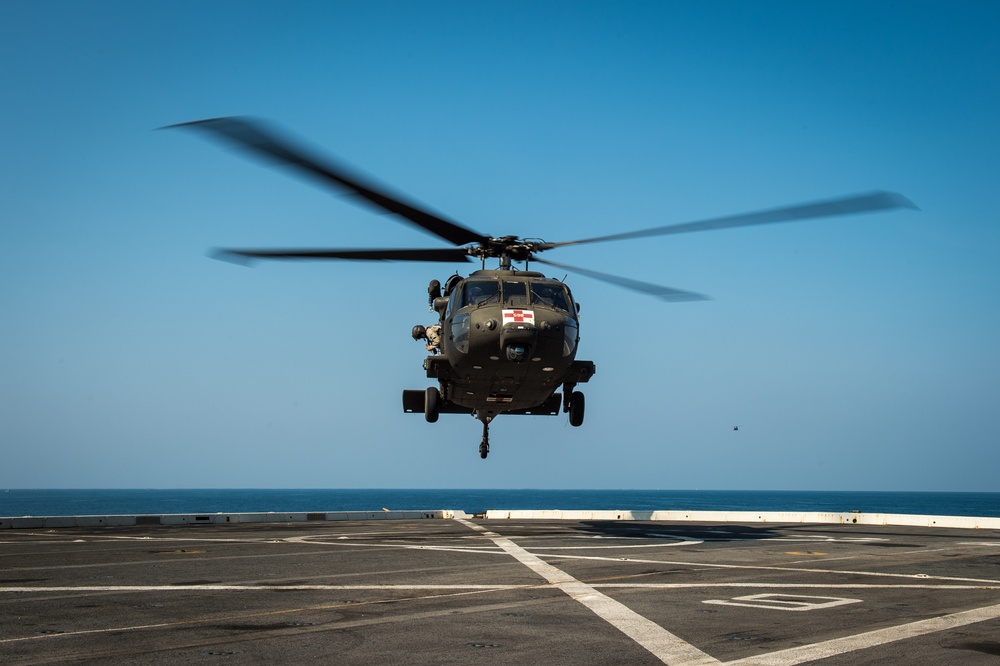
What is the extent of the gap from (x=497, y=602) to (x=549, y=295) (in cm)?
1136

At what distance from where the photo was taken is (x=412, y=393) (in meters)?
25.5

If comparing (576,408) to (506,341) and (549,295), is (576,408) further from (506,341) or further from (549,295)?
(506,341)

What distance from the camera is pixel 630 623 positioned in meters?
9.76

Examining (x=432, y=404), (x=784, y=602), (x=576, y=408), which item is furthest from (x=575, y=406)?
(x=784, y=602)

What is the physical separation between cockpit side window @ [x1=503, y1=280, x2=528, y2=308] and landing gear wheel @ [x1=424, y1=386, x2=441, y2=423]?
4.82 m

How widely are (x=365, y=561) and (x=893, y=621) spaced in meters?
10.0

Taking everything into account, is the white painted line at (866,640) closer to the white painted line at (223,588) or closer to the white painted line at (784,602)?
the white painted line at (784,602)

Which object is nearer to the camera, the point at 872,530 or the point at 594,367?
the point at 594,367

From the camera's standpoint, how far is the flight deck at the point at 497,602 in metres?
8.16

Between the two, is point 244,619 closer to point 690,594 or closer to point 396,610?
point 396,610

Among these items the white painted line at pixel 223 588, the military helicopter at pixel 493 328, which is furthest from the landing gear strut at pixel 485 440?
the white painted line at pixel 223 588

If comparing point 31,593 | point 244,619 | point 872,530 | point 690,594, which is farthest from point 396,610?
point 872,530

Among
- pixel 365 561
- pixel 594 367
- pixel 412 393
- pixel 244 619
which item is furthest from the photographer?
pixel 412 393

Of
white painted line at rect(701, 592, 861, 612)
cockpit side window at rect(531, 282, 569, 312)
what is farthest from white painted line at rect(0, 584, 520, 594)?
cockpit side window at rect(531, 282, 569, 312)
